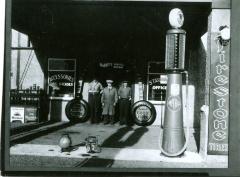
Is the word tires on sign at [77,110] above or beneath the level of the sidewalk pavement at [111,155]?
above

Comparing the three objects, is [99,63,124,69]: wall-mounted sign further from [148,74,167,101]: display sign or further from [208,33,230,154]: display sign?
[208,33,230,154]: display sign

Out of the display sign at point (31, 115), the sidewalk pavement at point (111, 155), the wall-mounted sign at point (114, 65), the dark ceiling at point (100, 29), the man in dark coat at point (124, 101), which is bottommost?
the sidewalk pavement at point (111, 155)

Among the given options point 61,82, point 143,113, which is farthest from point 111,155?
point 61,82

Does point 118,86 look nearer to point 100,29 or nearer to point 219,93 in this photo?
point 100,29

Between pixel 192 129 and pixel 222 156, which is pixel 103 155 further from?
pixel 192 129

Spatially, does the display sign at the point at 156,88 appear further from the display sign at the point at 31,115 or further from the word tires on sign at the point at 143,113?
the display sign at the point at 31,115

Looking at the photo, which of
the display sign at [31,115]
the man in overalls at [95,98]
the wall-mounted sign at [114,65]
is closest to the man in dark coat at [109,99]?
the man in overalls at [95,98]

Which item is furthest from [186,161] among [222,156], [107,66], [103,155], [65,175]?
[107,66]

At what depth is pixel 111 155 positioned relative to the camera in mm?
8516

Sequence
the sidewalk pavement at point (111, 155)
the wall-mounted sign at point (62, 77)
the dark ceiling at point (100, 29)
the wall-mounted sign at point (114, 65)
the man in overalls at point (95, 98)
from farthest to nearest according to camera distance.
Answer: the wall-mounted sign at point (62, 77)
the wall-mounted sign at point (114, 65)
the man in overalls at point (95, 98)
the dark ceiling at point (100, 29)
the sidewalk pavement at point (111, 155)

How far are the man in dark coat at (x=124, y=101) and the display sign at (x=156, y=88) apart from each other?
3.11 feet

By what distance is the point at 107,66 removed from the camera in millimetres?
14234

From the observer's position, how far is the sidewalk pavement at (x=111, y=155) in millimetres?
7699

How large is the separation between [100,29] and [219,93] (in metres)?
6.63
